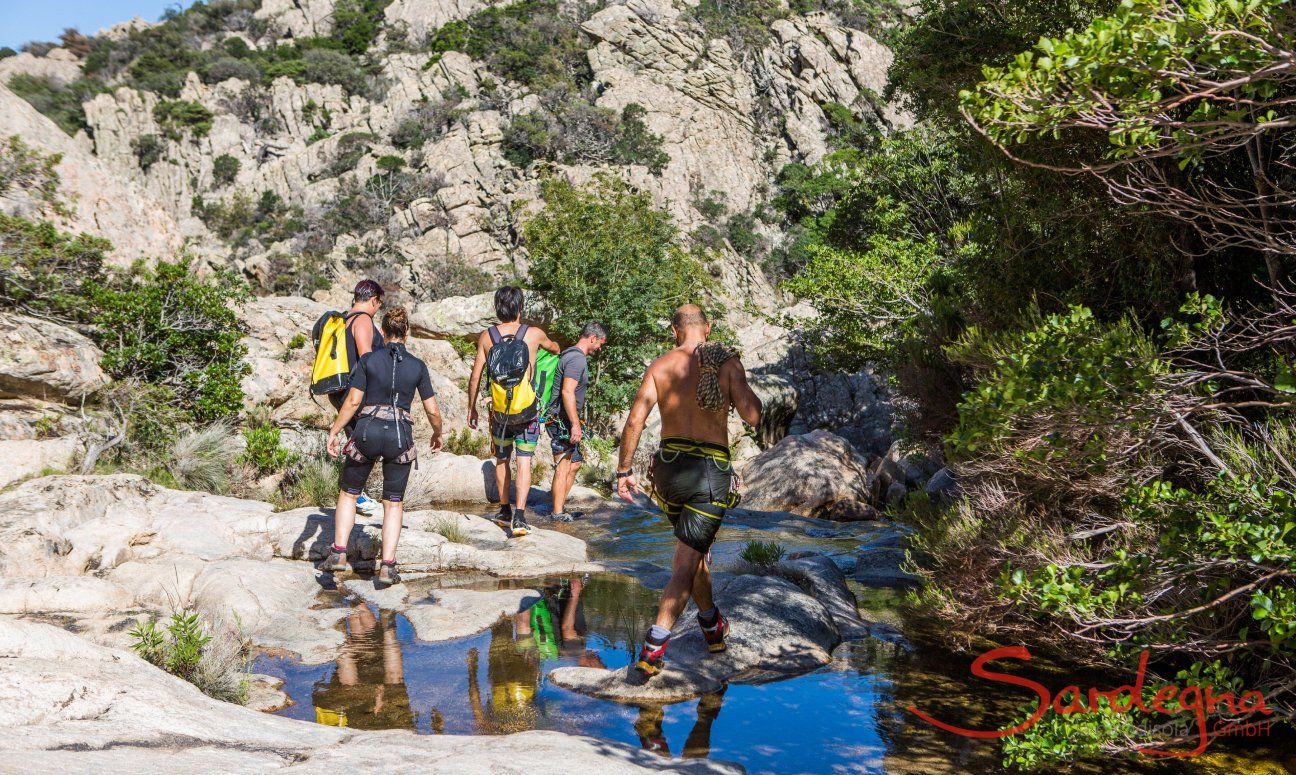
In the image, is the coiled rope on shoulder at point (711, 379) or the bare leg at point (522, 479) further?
the bare leg at point (522, 479)

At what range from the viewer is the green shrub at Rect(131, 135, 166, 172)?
60.4 m

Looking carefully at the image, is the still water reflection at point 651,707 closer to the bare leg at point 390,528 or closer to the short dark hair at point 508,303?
the bare leg at point 390,528

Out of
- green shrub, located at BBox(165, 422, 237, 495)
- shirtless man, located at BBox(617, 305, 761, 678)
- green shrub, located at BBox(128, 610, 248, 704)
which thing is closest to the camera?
green shrub, located at BBox(128, 610, 248, 704)

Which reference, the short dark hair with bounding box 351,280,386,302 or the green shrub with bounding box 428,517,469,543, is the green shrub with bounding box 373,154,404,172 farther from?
the short dark hair with bounding box 351,280,386,302

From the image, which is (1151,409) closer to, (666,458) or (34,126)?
(666,458)

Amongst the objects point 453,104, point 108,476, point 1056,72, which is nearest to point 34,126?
point 108,476

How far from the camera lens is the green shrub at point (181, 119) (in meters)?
61.8

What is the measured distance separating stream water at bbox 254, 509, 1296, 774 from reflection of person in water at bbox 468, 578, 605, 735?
0.04 ft

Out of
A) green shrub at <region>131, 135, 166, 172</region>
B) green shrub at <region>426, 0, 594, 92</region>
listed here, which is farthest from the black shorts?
green shrub at <region>131, 135, 166, 172</region>

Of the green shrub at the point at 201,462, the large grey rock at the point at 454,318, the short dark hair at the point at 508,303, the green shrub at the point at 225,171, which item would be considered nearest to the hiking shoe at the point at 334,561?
the short dark hair at the point at 508,303

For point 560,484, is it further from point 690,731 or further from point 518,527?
point 690,731

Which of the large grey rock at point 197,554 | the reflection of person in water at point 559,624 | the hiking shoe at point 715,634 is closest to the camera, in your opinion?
the hiking shoe at point 715,634

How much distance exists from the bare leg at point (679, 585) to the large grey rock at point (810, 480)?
943 cm

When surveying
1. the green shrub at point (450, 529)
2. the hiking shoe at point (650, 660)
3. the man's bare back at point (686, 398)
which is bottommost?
the hiking shoe at point (650, 660)
